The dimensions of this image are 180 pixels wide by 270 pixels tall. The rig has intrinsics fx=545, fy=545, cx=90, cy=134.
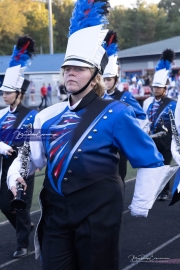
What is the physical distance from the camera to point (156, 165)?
3.18 m

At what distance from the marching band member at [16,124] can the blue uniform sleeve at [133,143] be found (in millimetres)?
2133

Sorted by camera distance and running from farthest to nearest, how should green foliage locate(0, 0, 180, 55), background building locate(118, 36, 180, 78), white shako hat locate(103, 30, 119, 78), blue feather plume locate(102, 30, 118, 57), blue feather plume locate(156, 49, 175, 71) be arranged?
green foliage locate(0, 0, 180, 55)
background building locate(118, 36, 180, 78)
blue feather plume locate(156, 49, 175, 71)
blue feather plume locate(102, 30, 118, 57)
white shako hat locate(103, 30, 119, 78)

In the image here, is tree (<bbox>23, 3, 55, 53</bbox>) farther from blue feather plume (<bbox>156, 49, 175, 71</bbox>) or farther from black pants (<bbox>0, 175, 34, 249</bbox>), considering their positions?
black pants (<bbox>0, 175, 34, 249</bbox>)

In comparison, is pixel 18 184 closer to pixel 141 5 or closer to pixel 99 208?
pixel 99 208

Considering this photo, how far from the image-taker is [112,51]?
7406mm

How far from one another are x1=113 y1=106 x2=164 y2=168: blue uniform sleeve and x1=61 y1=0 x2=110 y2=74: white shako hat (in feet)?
1.26

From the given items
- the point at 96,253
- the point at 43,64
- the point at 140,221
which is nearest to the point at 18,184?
the point at 96,253

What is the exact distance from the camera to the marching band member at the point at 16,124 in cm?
546

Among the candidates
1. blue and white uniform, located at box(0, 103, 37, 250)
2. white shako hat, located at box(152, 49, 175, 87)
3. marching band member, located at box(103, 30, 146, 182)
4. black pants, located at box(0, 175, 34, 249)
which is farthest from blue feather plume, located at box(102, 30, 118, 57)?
black pants, located at box(0, 175, 34, 249)

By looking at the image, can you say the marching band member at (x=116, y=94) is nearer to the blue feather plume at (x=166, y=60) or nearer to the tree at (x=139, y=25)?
the blue feather plume at (x=166, y=60)

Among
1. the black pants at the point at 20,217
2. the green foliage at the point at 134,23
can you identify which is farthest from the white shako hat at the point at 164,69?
the green foliage at the point at 134,23

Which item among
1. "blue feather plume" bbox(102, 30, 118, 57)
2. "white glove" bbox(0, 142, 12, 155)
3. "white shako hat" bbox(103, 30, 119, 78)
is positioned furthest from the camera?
"blue feather plume" bbox(102, 30, 118, 57)

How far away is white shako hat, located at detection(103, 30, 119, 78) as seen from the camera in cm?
681

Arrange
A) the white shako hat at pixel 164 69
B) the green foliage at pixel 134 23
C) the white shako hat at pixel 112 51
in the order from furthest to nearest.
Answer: the green foliage at pixel 134 23
the white shako hat at pixel 164 69
the white shako hat at pixel 112 51
